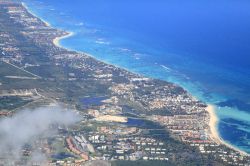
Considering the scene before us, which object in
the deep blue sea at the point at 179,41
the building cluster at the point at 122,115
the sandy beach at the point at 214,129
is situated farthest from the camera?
the deep blue sea at the point at 179,41

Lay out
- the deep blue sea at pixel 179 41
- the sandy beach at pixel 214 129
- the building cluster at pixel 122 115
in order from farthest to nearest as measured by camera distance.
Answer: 1. the deep blue sea at pixel 179 41
2. the sandy beach at pixel 214 129
3. the building cluster at pixel 122 115

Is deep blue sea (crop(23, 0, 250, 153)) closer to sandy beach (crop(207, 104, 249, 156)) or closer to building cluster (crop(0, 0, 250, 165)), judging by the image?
sandy beach (crop(207, 104, 249, 156))

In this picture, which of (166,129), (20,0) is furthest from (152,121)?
(20,0)

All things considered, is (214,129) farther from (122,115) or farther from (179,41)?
(179,41)

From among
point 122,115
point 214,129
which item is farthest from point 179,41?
point 214,129

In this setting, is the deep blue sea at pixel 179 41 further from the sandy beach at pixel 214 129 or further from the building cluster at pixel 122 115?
the building cluster at pixel 122 115

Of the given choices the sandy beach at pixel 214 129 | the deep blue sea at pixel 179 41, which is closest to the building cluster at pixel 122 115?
the sandy beach at pixel 214 129

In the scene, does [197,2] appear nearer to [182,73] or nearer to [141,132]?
[182,73]

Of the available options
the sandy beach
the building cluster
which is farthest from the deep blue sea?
the building cluster
